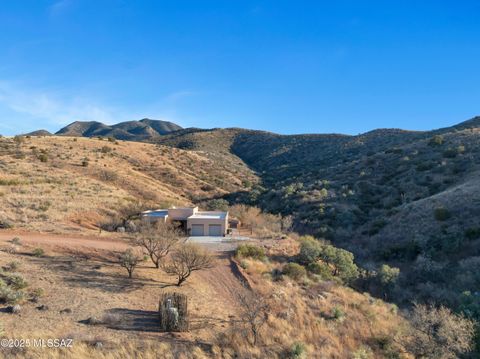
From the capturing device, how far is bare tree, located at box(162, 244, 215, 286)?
765 inches

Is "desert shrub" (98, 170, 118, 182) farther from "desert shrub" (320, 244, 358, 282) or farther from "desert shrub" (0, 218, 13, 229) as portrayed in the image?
"desert shrub" (320, 244, 358, 282)

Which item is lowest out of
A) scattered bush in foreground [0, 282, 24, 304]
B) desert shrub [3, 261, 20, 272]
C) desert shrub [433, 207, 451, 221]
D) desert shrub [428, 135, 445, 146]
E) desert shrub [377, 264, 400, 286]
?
desert shrub [377, 264, 400, 286]

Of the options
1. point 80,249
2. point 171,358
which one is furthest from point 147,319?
point 80,249

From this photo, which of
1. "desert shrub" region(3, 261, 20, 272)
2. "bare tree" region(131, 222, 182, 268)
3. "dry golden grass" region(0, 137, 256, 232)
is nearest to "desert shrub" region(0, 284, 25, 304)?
"desert shrub" region(3, 261, 20, 272)

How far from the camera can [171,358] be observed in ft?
37.9

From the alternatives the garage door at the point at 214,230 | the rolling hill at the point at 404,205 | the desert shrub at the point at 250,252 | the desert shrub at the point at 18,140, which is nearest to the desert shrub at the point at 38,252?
the desert shrub at the point at 250,252

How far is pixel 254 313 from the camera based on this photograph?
14.2m

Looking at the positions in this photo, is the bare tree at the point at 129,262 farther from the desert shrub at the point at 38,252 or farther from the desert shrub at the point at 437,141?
the desert shrub at the point at 437,141

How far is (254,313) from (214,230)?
19.7m

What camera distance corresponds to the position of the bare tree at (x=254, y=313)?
1373 centimetres

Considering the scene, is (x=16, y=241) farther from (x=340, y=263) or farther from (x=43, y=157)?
(x=43, y=157)

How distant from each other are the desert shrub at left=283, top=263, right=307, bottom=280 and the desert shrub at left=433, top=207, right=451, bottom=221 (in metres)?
19.5

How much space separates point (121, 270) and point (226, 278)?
5.88m

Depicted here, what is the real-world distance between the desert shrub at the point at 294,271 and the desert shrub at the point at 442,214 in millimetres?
19546
